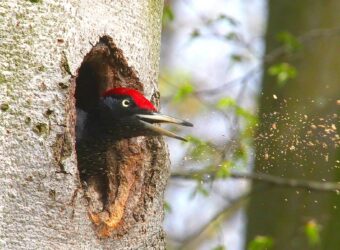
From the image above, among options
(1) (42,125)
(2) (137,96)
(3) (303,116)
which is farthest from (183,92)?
(1) (42,125)

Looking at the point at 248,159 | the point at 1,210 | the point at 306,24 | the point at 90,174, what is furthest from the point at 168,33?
the point at 1,210

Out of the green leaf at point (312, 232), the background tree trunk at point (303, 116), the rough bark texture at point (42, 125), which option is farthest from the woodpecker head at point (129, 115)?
the green leaf at point (312, 232)

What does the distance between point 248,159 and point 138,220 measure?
199 cm

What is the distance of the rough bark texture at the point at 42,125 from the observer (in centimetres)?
276

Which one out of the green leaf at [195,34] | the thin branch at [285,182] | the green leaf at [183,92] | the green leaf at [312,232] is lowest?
the green leaf at [312,232]

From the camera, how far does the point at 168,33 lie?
10.9 meters

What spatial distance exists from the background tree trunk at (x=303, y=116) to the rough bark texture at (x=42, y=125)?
2842 millimetres

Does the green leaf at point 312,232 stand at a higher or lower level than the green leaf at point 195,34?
lower

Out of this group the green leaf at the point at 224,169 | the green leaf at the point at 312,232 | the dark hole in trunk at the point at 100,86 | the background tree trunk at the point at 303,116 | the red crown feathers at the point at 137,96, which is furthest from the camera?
the background tree trunk at the point at 303,116

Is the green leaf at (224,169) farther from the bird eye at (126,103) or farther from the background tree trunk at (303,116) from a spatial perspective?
the bird eye at (126,103)

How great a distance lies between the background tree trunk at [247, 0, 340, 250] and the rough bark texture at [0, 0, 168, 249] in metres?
2.84

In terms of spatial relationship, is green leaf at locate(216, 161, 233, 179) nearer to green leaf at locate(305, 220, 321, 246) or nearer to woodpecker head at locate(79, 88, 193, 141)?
green leaf at locate(305, 220, 321, 246)

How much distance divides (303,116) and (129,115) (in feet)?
8.11

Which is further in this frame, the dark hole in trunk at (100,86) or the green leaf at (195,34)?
the green leaf at (195,34)
